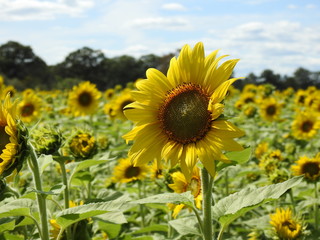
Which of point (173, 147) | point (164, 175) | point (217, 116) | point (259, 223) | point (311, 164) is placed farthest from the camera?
point (311, 164)

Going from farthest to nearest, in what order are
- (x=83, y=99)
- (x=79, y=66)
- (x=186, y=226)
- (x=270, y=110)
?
(x=79, y=66) → (x=270, y=110) → (x=83, y=99) → (x=186, y=226)

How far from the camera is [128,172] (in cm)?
433

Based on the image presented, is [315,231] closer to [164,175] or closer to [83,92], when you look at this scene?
[164,175]

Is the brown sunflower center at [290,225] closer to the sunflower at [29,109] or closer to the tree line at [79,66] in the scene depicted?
the sunflower at [29,109]

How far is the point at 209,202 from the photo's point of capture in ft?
6.49

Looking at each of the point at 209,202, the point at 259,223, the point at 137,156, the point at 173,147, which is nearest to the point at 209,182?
the point at 209,202

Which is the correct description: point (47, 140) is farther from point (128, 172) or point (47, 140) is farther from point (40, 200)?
point (128, 172)

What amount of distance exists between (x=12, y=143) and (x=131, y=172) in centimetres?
244

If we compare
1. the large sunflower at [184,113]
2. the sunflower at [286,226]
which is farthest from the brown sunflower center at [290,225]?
the large sunflower at [184,113]

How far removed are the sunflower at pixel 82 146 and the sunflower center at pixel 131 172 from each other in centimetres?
107

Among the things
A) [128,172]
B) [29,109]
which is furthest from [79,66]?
[128,172]

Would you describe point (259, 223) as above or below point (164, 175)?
below

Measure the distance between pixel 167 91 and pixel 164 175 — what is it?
133cm

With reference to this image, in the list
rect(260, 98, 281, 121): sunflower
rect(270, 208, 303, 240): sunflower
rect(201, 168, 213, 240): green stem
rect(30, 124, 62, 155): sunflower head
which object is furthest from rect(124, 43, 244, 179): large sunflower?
rect(260, 98, 281, 121): sunflower
